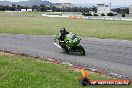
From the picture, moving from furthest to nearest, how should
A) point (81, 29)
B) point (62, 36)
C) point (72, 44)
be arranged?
point (81, 29) < point (62, 36) < point (72, 44)

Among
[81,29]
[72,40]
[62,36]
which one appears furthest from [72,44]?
[81,29]

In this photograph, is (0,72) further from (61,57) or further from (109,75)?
(61,57)

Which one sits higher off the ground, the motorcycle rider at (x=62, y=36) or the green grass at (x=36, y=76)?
the motorcycle rider at (x=62, y=36)

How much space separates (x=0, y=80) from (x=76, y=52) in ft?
32.7

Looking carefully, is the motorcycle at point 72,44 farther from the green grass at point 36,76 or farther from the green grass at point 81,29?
the green grass at point 81,29

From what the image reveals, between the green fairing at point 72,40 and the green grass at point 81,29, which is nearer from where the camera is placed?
the green fairing at point 72,40

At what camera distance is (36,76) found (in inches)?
452

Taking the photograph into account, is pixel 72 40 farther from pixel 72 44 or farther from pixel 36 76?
pixel 36 76

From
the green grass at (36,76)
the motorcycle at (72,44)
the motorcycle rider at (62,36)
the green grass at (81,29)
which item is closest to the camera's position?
the green grass at (36,76)

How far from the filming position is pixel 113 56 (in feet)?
62.6

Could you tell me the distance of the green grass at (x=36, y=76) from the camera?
10438 mm

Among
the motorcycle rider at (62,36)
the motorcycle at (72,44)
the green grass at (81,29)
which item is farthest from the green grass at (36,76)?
the green grass at (81,29)

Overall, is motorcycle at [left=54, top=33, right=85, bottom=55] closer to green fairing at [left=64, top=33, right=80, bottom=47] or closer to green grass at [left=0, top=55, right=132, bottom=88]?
green fairing at [left=64, top=33, right=80, bottom=47]

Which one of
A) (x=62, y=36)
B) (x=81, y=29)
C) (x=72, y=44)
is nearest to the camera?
(x=72, y=44)
